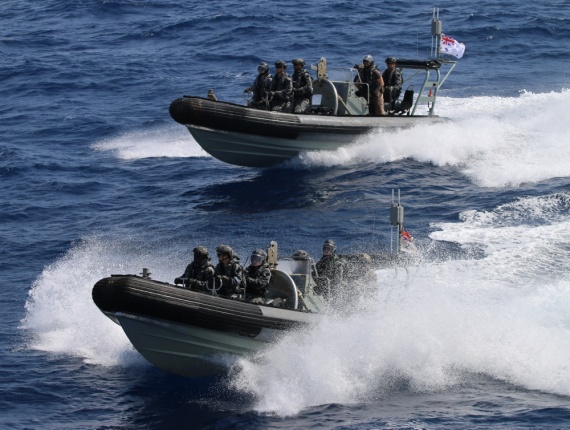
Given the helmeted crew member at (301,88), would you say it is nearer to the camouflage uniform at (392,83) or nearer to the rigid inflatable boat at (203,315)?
the camouflage uniform at (392,83)

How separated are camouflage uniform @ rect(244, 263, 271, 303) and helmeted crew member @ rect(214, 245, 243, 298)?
0.18 metres

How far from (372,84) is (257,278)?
10412 mm

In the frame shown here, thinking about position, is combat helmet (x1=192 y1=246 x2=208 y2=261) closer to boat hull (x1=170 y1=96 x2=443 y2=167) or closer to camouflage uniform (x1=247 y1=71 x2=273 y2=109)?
boat hull (x1=170 y1=96 x2=443 y2=167)

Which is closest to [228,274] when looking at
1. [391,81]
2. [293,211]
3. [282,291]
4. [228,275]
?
[228,275]

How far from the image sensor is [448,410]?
52.9 ft

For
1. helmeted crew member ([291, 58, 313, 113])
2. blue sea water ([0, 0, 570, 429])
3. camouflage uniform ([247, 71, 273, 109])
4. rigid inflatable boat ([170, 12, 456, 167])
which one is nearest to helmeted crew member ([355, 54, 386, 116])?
rigid inflatable boat ([170, 12, 456, 167])

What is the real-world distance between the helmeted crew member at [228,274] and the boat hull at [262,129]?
770 centimetres

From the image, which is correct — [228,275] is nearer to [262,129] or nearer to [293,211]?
[293,211]

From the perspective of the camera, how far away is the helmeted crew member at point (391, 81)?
27.3 meters

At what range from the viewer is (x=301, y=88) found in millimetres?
26047

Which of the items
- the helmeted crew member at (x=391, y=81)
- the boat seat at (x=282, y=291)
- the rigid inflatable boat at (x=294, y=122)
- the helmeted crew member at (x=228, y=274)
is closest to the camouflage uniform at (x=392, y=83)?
the helmeted crew member at (x=391, y=81)

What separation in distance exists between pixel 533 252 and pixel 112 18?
927 inches

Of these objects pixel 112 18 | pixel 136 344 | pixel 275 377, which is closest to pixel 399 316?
pixel 275 377

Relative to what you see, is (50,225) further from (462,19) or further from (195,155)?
(462,19)
